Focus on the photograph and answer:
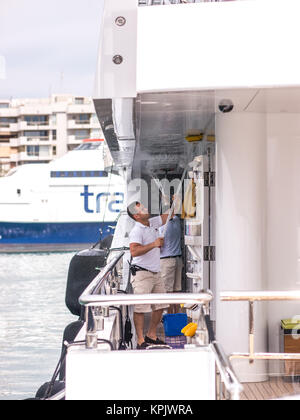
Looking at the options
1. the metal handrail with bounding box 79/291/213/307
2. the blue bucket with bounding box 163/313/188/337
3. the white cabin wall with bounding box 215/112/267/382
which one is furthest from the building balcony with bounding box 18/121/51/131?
the metal handrail with bounding box 79/291/213/307

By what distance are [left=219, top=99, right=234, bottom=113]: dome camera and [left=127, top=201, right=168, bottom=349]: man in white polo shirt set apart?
124 cm

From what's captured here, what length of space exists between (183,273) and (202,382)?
4361 millimetres

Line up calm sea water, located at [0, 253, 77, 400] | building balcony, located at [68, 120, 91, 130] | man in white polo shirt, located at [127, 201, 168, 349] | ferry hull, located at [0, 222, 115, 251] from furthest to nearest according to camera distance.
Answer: building balcony, located at [68, 120, 91, 130]
ferry hull, located at [0, 222, 115, 251]
calm sea water, located at [0, 253, 77, 400]
man in white polo shirt, located at [127, 201, 168, 349]

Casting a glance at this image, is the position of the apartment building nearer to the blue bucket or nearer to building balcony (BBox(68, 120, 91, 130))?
building balcony (BBox(68, 120, 91, 130))

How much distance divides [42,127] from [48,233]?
20476 millimetres

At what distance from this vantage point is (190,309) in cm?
629

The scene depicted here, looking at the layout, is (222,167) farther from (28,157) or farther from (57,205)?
(28,157)

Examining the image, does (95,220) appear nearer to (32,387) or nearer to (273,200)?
(32,387)

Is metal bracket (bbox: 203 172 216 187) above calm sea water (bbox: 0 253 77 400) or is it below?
above

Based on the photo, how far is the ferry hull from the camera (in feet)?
148

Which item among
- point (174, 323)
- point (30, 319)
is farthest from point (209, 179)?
point (30, 319)

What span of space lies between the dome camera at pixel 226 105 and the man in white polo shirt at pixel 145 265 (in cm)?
124

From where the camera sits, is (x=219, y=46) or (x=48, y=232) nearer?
(x=219, y=46)

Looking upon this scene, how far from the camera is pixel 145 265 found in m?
5.67
